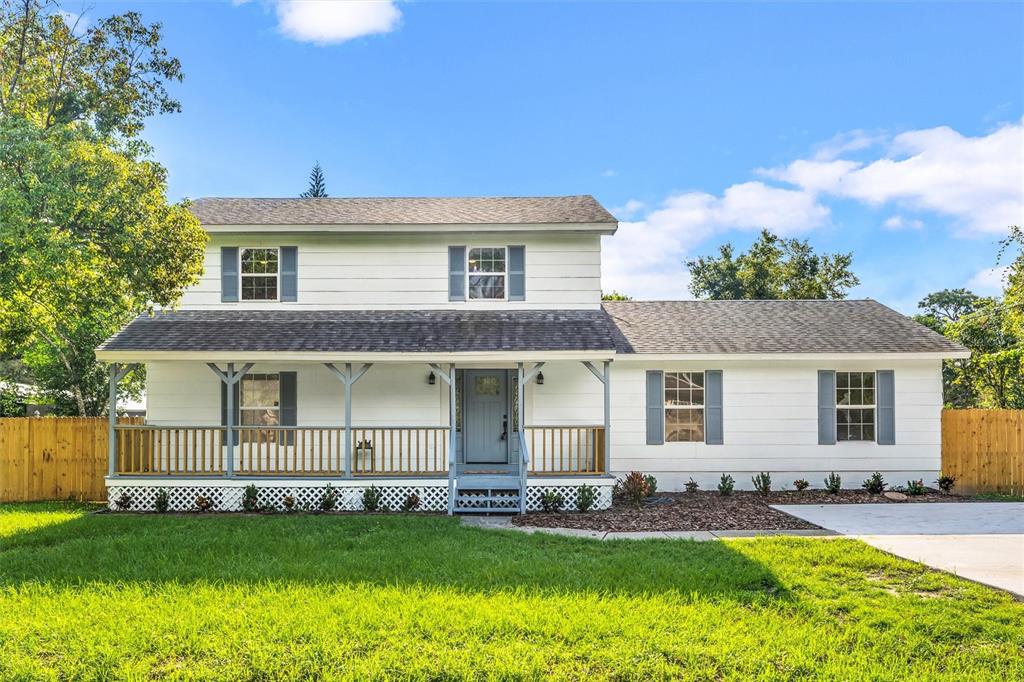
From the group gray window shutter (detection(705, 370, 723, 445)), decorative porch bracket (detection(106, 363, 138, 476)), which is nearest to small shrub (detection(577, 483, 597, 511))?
gray window shutter (detection(705, 370, 723, 445))

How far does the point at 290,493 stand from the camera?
39.5ft

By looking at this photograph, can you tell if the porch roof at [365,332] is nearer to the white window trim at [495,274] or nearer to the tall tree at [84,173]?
the white window trim at [495,274]

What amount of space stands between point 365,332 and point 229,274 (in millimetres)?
3771

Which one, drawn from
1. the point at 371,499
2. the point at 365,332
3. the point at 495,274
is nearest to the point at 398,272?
the point at 365,332

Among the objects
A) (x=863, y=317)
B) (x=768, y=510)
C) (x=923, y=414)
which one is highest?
(x=863, y=317)

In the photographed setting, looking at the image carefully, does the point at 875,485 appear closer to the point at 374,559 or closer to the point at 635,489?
the point at 635,489

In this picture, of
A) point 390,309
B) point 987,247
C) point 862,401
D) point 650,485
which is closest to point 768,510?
point 650,485

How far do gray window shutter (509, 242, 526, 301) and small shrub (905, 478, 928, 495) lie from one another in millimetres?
9120

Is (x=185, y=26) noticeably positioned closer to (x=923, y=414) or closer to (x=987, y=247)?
(x=923, y=414)

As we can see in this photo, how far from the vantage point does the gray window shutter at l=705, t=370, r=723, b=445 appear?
14.0 m

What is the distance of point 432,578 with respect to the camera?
22.5 ft

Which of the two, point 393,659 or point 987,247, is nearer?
point 393,659

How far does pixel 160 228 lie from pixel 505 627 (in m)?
10.0

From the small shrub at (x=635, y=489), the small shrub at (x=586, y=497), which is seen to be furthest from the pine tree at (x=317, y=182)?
the small shrub at (x=586, y=497)
